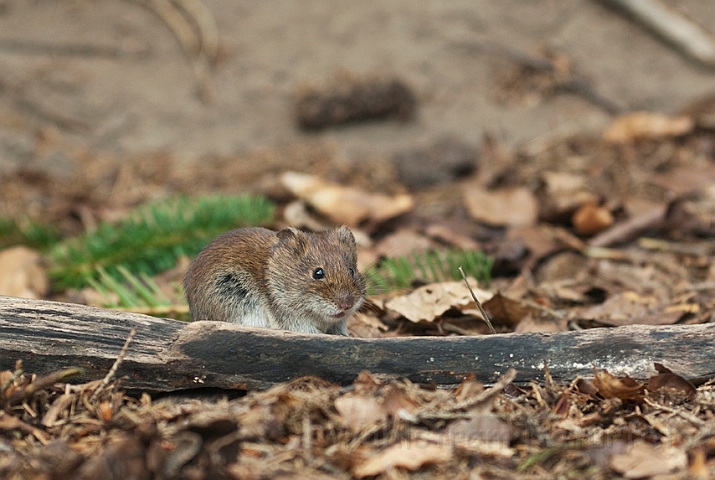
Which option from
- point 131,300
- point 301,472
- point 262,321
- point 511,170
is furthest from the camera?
point 511,170

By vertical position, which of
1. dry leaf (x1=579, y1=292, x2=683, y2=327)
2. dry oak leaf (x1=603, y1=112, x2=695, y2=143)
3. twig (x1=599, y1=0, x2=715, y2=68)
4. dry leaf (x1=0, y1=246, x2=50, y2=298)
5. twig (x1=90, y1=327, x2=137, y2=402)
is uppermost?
twig (x1=599, y1=0, x2=715, y2=68)

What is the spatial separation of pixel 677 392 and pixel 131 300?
318cm

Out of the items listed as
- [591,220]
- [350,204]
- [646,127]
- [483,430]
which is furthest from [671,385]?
[646,127]

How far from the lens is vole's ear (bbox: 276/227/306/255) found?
175 inches

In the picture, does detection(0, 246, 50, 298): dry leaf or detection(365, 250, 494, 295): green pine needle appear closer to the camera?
detection(365, 250, 494, 295): green pine needle

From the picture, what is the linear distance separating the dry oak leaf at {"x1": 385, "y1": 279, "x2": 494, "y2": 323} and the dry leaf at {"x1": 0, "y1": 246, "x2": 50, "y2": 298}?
2.99 meters

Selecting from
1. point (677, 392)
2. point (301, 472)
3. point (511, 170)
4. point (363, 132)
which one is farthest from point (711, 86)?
point (301, 472)

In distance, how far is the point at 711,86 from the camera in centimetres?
983

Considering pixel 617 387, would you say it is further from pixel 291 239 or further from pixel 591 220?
pixel 591 220

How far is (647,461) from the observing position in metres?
2.80

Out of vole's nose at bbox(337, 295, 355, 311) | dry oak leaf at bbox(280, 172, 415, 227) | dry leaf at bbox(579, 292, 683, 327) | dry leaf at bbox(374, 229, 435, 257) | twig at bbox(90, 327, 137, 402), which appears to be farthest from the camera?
dry oak leaf at bbox(280, 172, 415, 227)

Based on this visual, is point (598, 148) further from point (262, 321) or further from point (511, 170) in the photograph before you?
point (262, 321)

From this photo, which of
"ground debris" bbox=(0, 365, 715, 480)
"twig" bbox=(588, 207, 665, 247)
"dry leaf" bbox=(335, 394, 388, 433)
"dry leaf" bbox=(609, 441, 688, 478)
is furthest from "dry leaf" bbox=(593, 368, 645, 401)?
"twig" bbox=(588, 207, 665, 247)

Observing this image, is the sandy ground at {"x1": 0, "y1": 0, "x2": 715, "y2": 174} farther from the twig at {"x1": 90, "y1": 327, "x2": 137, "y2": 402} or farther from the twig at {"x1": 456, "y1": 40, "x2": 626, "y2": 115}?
the twig at {"x1": 90, "y1": 327, "x2": 137, "y2": 402}
